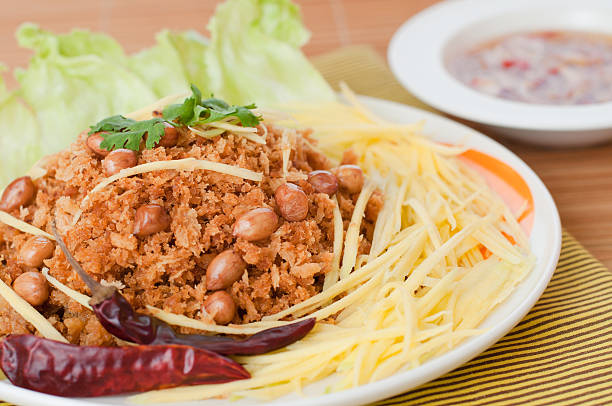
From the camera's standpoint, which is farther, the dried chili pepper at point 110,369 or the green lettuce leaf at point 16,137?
the green lettuce leaf at point 16,137

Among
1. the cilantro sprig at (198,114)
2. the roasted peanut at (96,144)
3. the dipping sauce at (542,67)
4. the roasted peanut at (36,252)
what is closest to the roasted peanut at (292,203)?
the cilantro sprig at (198,114)

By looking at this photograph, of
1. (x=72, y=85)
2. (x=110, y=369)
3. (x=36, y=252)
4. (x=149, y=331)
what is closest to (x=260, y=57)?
(x=72, y=85)

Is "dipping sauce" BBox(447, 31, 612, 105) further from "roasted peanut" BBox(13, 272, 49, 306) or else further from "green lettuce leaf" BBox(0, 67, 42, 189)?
"roasted peanut" BBox(13, 272, 49, 306)

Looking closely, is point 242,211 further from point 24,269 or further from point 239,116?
point 24,269

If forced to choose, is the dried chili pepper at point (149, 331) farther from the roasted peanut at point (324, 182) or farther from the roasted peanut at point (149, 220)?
the roasted peanut at point (324, 182)

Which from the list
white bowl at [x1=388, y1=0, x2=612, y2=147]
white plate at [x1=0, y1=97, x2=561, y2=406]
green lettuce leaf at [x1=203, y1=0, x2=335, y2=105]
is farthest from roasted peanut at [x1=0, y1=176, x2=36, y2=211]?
white bowl at [x1=388, y1=0, x2=612, y2=147]

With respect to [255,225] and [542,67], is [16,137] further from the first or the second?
[542,67]
